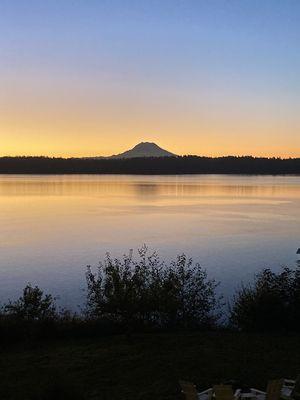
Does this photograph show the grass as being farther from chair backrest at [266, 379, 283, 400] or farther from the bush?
chair backrest at [266, 379, 283, 400]

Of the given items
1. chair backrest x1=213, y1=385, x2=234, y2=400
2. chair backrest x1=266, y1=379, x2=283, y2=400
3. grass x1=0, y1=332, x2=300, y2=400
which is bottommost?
grass x1=0, y1=332, x2=300, y2=400

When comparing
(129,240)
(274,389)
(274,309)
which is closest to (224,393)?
(274,389)

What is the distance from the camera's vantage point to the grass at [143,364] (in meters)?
7.39

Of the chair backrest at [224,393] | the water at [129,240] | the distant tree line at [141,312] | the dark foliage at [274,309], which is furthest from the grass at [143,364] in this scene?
the water at [129,240]

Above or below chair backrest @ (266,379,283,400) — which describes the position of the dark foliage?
below

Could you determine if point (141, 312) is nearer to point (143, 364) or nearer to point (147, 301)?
point (147, 301)

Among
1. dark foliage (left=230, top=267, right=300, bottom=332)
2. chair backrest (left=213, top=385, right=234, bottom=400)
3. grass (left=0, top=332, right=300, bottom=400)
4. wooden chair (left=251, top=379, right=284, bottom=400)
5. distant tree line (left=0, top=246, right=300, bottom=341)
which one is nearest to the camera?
chair backrest (left=213, top=385, right=234, bottom=400)

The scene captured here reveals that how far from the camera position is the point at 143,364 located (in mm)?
8578

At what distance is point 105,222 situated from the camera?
45.8 metres

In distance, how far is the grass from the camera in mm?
7395

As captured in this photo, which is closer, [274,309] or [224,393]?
[224,393]

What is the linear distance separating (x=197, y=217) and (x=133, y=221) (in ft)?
23.8

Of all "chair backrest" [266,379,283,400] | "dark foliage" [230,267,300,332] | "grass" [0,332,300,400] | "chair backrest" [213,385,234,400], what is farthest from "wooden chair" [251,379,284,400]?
"dark foliage" [230,267,300,332]

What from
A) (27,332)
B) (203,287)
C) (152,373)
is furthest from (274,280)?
(27,332)
